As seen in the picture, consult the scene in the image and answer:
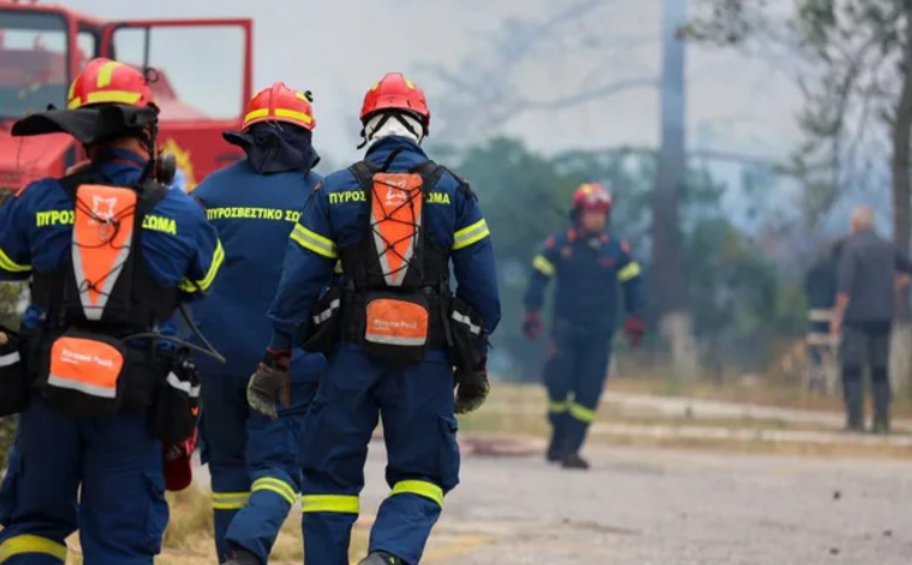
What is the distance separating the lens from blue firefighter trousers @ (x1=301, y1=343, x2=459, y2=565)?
7312mm

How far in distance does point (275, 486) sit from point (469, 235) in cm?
130

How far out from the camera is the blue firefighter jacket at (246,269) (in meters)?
8.40

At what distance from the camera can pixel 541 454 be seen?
17.2 metres

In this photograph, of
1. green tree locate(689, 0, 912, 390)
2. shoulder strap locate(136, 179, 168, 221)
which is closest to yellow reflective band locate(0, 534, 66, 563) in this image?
shoulder strap locate(136, 179, 168, 221)

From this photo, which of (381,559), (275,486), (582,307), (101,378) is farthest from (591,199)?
(101,378)

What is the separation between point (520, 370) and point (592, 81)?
10.9 meters

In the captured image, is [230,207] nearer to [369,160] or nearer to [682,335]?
[369,160]

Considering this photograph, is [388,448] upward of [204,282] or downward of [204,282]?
downward

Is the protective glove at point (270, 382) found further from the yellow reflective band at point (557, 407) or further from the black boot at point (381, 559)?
the yellow reflective band at point (557, 407)

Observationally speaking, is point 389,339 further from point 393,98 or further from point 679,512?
point 679,512

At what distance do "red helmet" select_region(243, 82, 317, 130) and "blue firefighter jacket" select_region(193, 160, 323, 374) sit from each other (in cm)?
25

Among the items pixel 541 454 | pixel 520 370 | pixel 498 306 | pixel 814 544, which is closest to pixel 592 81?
pixel 520 370

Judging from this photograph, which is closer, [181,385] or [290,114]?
[181,385]

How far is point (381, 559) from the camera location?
7199 mm
